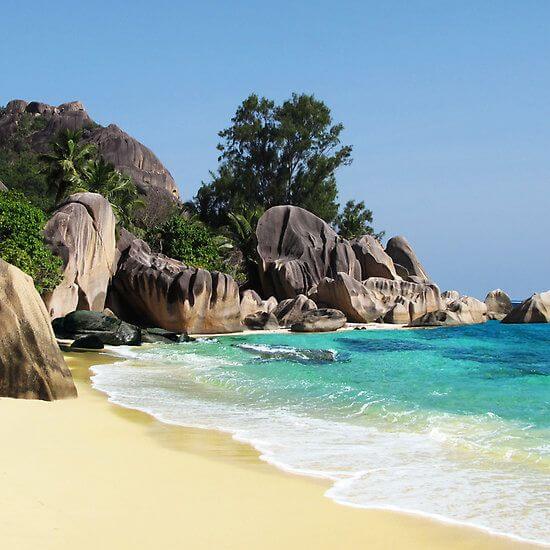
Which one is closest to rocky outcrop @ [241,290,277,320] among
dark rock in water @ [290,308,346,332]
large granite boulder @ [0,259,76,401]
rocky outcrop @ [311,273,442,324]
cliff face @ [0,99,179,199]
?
dark rock in water @ [290,308,346,332]

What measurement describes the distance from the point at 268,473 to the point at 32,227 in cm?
1527

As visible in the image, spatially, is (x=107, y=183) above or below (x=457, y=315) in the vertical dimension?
above

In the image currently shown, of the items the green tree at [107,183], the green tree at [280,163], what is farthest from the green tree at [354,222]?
the green tree at [107,183]

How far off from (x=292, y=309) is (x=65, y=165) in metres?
12.2

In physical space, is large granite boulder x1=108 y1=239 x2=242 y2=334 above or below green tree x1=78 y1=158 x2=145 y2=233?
below

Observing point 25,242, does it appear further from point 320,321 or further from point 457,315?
point 457,315

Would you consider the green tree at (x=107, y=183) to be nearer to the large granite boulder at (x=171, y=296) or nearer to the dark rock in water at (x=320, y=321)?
the large granite boulder at (x=171, y=296)

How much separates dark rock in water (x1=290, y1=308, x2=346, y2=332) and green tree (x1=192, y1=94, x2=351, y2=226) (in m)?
16.8

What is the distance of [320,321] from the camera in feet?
98.2

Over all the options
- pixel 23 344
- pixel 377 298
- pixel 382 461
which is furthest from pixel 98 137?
pixel 382 461

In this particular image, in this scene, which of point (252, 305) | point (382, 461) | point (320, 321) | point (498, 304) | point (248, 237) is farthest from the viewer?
point (498, 304)

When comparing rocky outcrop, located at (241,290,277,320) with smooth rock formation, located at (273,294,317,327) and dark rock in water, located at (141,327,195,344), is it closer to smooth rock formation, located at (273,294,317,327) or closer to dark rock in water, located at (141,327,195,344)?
smooth rock formation, located at (273,294,317,327)

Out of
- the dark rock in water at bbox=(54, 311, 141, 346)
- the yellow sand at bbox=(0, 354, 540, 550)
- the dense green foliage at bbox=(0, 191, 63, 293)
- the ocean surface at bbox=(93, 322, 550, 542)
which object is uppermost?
the dense green foliage at bbox=(0, 191, 63, 293)

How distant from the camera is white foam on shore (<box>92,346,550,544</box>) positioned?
5.02 m
